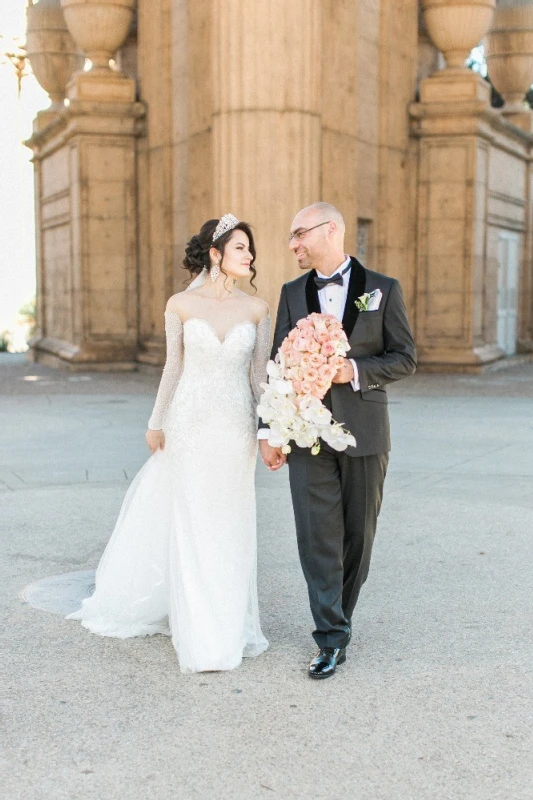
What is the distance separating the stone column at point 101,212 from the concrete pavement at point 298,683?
12733 mm

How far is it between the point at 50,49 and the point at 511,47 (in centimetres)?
982

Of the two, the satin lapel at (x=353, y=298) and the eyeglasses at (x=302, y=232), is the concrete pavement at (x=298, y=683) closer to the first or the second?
the satin lapel at (x=353, y=298)

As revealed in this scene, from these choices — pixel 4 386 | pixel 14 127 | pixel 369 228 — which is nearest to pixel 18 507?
pixel 4 386

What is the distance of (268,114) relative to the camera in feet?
52.4

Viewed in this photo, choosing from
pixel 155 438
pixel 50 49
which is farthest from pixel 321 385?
pixel 50 49

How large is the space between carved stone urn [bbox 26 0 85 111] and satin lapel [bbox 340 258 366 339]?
21.1m

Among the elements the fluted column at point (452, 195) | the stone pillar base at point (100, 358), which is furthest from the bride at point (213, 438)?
the stone pillar base at point (100, 358)

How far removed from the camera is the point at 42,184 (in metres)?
24.5

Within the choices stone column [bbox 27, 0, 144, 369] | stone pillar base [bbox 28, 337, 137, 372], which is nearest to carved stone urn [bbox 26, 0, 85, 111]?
stone column [bbox 27, 0, 144, 369]

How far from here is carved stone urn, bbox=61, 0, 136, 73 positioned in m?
20.6

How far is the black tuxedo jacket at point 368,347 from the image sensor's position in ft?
15.1

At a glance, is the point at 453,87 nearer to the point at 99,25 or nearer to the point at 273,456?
the point at 99,25

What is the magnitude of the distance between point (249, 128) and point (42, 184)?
970 cm

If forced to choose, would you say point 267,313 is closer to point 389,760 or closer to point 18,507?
point 389,760
